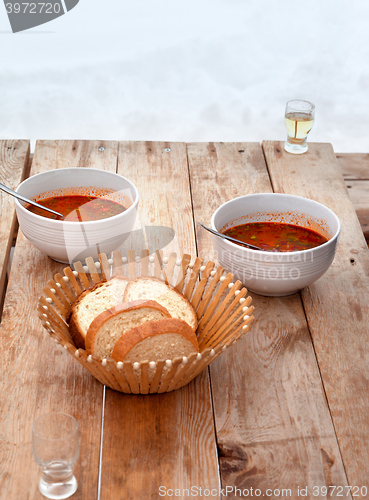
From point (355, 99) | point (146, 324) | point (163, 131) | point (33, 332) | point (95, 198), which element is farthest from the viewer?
point (355, 99)

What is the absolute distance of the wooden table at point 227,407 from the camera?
0.93 meters

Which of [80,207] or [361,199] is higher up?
[80,207]

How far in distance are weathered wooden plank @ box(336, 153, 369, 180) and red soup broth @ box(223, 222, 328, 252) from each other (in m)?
0.82

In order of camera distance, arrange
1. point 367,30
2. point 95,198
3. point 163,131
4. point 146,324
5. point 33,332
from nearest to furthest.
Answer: point 146,324 → point 33,332 → point 95,198 → point 163,131 → point 367,30

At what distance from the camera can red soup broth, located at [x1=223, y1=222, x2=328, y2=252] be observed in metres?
1.34

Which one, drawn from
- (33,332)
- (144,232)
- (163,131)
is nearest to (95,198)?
(144,232)

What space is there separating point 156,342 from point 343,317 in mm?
517

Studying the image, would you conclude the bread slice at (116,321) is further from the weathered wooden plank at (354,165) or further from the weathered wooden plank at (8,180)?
the weathered wooden plank at (354,165)

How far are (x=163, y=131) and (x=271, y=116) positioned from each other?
33.2 inches

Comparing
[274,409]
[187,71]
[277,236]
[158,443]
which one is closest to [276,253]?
[277,236]

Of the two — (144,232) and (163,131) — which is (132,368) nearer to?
(144,232)

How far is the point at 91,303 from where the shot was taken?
1100 millimetres

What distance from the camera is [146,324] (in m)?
0.97

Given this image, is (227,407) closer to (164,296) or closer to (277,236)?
(164,296)
